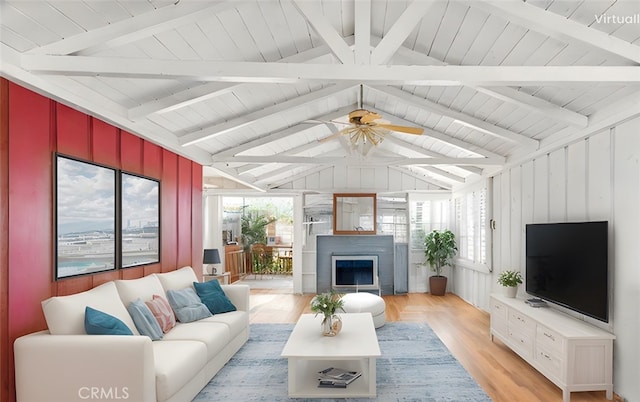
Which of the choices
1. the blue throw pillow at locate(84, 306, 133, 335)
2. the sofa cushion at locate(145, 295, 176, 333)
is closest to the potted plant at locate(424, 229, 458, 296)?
the sofa cushion at locate(145, 295, 176, 333)

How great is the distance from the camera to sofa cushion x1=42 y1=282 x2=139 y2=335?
2898 millimetres

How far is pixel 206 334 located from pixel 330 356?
115 centimetres

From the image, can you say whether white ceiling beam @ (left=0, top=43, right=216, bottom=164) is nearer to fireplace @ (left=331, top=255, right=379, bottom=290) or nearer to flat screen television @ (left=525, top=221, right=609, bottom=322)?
flat screen television @ (left=525, top=221, right=609, bottom=322)

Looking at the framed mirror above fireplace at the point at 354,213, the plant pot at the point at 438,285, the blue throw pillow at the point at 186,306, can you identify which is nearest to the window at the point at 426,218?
the plant pot at the point at 438,285

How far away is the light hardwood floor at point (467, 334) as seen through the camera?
3762mm

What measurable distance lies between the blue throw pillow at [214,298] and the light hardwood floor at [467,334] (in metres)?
1.69

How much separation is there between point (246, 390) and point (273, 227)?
903 centimetres

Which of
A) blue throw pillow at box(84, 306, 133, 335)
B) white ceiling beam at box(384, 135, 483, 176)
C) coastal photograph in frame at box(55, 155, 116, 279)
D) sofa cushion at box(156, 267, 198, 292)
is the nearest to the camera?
blue throw pillow at box(84, 306, 133, 335)

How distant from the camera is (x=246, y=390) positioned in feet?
12.5

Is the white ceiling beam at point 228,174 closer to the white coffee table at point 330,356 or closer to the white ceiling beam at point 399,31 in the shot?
the white coffee table at point 330,356

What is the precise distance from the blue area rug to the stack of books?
250 millimetres

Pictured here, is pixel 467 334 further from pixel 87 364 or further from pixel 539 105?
pixel 87 364

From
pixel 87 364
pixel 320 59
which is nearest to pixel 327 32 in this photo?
pixel 320 59

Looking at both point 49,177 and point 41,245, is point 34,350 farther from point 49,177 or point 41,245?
point 49,177
